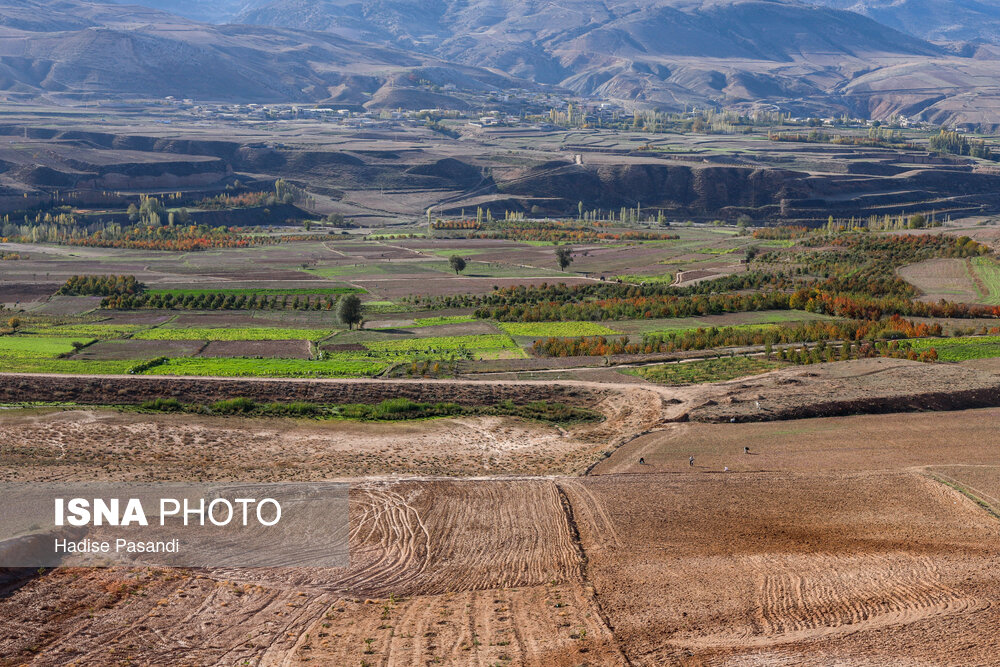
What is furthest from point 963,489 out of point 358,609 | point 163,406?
point 163,406

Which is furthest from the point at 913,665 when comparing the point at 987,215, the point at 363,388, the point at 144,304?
the point at 987,215

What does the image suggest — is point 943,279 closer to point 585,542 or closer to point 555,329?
point 555,329

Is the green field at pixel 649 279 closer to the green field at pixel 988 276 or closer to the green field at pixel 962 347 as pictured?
the green field at pixel 988 276

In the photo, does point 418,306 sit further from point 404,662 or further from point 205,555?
point 404,662

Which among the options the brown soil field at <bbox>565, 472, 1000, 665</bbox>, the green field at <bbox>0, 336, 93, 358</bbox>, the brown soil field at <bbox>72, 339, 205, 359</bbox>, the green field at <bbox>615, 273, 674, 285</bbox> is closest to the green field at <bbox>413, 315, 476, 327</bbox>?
the brown soil field at <bbox>72, 339, 205, 359</bbox>

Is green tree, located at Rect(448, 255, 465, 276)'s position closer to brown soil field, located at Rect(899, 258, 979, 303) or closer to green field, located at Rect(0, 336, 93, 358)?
green field, located at Rect(0, 336, 93, 358)
